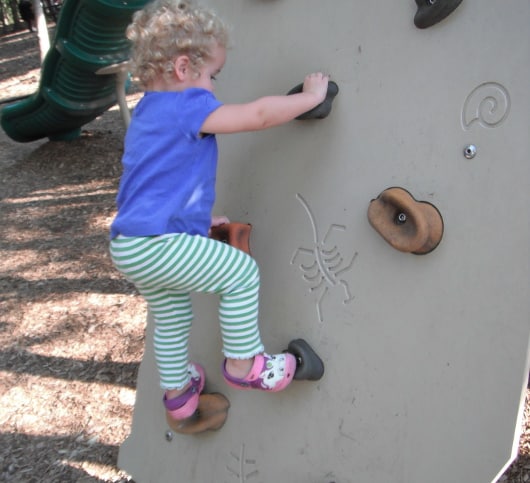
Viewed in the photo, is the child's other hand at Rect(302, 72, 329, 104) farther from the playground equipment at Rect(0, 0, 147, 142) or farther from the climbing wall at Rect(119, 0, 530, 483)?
the playground equipment at Rect(0, 0, 147, 142)

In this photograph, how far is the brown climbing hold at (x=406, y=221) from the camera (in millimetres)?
1108

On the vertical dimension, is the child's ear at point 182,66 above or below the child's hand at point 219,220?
above

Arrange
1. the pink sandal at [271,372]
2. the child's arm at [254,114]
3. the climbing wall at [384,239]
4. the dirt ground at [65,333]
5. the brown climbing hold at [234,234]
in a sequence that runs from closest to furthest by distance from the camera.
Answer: the climbing wall at [384,239], the child's arm at [254,114], the pink sandal at [271,372], the brown climbing hold at [234,234], the dirt ground at [65,333]

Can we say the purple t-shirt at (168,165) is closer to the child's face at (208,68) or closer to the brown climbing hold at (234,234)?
the child's face at (208,68)

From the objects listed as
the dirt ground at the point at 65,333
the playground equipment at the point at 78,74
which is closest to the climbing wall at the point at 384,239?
the dirt ground at the point at 65,333

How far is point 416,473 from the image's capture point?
115 centimetres

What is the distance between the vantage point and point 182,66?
1252mm

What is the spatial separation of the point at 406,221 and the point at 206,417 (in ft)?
2.44

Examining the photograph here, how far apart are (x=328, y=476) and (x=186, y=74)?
902 mm

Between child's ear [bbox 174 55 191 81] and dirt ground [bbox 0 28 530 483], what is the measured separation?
1.39 metres

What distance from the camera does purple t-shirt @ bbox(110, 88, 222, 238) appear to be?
1.24 metres

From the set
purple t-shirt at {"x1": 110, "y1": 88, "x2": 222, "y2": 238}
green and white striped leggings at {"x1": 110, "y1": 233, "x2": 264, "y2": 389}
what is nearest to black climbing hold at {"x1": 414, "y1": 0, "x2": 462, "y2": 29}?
purple t-shirt at {"x1": 110, "y1": 88, "x2": 222, "y2": 238}

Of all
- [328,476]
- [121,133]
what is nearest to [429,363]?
[328,476]

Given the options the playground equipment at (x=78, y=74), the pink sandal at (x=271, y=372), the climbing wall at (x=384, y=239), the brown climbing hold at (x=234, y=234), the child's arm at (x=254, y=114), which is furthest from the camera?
the playground equipment at (x=78, y=74)
